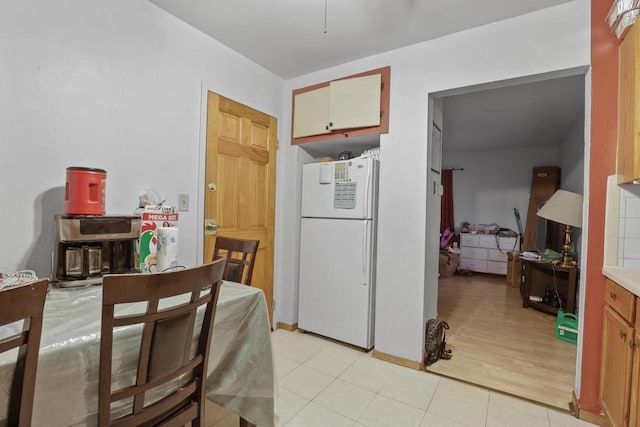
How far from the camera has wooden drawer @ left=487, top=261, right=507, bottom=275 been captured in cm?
561

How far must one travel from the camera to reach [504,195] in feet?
19.6

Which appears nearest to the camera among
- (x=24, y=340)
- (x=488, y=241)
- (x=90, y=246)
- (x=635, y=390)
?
(x=24, y=340)

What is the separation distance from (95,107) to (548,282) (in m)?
4.77

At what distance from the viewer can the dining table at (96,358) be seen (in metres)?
0.75

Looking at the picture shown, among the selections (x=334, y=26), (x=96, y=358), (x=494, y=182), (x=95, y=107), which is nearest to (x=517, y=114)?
(x=494, y=182)

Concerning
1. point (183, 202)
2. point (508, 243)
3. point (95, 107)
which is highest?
point (95, 107)

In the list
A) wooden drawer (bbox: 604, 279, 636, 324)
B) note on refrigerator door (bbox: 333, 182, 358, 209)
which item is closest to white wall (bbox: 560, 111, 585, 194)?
wooden drawer (bbox: 604, 279, 636, 324)

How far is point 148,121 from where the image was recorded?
6.40 ft

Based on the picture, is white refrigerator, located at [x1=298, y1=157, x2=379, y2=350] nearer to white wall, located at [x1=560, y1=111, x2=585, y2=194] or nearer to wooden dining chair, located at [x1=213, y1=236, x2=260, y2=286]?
wooden dining chair, located at [x1=213, y1=236, x2=260, y2=286]

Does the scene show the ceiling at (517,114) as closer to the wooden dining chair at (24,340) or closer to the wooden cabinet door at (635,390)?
the wooden cabinet door at (635,390)

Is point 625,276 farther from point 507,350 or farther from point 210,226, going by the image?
point 210,226

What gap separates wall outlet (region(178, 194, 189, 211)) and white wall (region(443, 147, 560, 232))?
461cm

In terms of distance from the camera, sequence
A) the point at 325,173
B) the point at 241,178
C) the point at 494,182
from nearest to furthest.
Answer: the point at 241,178, the point at 325,173, the point at 494,182

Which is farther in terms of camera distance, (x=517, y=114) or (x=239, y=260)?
(x=517, y=114)
